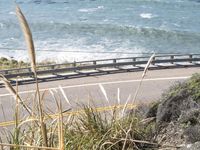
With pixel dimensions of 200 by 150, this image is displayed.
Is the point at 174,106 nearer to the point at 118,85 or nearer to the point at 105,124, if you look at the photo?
the point at 105,124

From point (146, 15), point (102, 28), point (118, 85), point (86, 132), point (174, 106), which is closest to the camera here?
point (86, 132)

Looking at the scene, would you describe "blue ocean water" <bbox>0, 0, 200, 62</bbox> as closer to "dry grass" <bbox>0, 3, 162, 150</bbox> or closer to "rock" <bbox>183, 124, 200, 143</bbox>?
"rock" <bbox>183, 124, 200, 143</bbox>

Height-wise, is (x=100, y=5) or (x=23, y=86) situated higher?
(x=100, y=5)

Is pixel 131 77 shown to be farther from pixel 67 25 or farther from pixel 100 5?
pixel 100 5

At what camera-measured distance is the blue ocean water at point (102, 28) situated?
116ft

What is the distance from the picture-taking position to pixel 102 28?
135 ft

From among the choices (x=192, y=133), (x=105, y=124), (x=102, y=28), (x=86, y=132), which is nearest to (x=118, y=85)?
(x=192, y=133)

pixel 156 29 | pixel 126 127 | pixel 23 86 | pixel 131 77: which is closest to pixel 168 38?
pixel 156 29

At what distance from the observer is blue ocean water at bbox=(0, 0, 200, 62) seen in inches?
1396

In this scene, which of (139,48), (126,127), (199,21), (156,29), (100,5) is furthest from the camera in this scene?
(100,5)

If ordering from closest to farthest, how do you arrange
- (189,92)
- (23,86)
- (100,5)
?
(189,92) → (23,86) → (100,5)

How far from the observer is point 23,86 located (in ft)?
64.9

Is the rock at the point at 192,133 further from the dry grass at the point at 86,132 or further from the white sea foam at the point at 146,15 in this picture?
the white sea foam at the point at 146,15

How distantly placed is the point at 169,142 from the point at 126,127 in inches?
87.8
